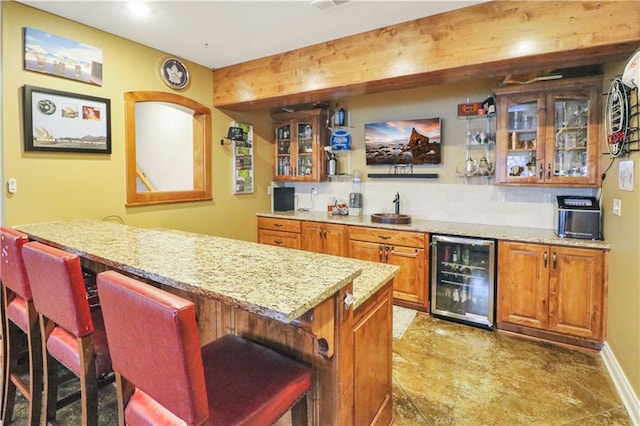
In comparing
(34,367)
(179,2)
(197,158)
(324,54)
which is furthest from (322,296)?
(197,158)

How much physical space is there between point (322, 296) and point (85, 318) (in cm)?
99

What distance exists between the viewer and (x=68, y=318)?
1.37 metres

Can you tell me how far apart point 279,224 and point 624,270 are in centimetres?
345

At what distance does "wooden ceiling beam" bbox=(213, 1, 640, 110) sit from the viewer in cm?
226

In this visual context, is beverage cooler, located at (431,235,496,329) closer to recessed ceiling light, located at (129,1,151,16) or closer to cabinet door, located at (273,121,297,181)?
cabinet door, located at (273,121,297,181)

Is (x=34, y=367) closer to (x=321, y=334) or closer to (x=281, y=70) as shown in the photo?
(x=321, y=334)

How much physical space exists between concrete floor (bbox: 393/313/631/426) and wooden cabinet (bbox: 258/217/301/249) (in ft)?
6.22

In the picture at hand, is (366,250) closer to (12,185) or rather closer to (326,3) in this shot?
(326,3)

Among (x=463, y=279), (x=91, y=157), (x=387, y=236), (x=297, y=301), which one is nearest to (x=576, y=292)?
(x=463, y=279)

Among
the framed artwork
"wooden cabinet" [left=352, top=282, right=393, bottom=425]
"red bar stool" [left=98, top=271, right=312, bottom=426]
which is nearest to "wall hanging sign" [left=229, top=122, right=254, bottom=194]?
"wooden cabinet" [left=352, top=282, right=393, bottom=425]

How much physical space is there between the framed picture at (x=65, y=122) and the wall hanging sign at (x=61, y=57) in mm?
165

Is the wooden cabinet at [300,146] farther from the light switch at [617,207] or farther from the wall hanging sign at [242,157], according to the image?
the light switch at [617,207]

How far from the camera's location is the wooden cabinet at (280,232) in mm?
4422

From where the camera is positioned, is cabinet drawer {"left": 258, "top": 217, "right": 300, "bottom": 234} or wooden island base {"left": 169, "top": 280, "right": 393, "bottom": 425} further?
cabinet drawer {"left": 258, "top": 217, "right": 300, "bottom": 234}
